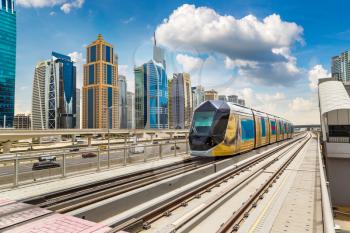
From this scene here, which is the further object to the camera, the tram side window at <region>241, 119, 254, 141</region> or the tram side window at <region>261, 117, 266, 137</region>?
the tram side window at <region>261, 117, 266, 137</region>

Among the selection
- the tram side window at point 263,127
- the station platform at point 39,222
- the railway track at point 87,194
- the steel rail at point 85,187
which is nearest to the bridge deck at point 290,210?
the station platform at point 39,222

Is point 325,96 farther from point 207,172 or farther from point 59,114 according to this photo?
point 59,114

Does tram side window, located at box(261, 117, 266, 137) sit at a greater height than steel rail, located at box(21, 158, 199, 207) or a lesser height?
greater

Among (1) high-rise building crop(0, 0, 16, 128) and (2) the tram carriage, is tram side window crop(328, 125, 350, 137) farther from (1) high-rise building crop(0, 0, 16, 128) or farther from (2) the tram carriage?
(1) high-rise building crop(0, 0, 16, 128)

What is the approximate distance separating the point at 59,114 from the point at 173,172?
18869cm

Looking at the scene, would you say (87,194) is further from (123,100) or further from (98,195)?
(123,100)

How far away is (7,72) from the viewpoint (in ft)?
504

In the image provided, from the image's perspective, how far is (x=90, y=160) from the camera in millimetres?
13852

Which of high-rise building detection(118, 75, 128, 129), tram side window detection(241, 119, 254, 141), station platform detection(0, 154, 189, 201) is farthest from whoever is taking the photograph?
high-rise building detection(118, 75, 128, 129)

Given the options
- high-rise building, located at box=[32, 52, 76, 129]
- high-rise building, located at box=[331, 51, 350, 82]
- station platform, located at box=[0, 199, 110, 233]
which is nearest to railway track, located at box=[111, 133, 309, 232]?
station platform, located at box=[0, 199, 110, 233]

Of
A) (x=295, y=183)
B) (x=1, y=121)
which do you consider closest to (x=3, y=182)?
(x=295, y=183)

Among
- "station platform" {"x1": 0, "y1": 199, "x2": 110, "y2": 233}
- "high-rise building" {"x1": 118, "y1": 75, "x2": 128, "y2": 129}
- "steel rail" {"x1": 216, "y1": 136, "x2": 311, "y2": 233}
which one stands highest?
"high-rise building" {"x1": 118, "y1": 75, "x2": 128, "y2": 129}

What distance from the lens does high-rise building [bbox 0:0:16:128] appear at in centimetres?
14800

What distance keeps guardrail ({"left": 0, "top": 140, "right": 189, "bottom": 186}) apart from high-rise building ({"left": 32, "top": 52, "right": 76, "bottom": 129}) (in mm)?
178874
